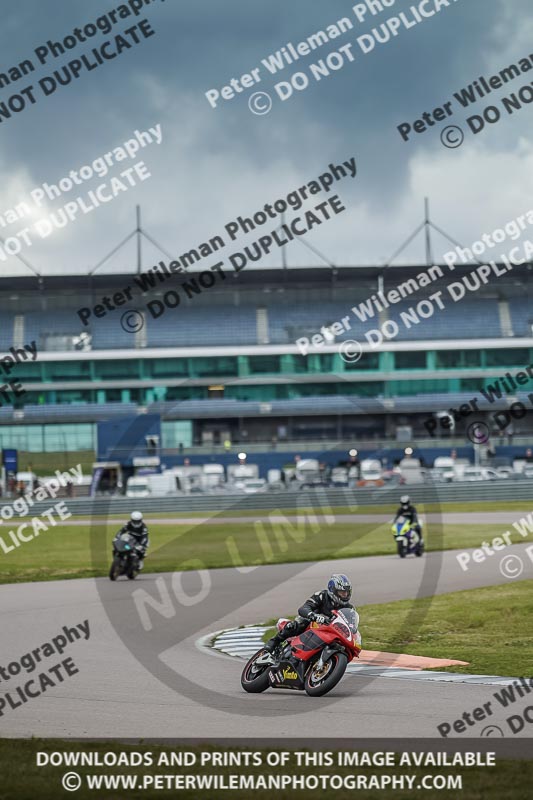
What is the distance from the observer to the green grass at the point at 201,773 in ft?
25.3

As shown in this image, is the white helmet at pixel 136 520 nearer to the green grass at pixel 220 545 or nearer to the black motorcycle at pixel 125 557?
the black motorcycle at pixel 125 557

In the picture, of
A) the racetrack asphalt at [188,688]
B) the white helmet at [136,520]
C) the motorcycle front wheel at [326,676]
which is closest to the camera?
the racetrack asphalt at [188,688]

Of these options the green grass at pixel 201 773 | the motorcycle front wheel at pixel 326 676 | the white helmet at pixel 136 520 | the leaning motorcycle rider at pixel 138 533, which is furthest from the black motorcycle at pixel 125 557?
the green grass at pixel 201 773

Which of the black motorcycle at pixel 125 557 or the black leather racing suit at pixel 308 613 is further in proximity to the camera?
the black motorcycle at pixel 125 557

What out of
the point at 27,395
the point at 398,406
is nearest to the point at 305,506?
the point at 398,406

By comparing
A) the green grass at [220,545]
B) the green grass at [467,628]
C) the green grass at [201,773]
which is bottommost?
the green grass at [220,545]

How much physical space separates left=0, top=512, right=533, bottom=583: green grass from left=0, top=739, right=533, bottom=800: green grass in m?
18.4

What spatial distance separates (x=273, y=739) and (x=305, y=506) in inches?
1781

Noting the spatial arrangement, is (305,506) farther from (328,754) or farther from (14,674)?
(328,754)

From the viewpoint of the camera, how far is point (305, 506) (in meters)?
54.7

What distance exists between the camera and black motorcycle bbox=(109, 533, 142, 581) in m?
25.8

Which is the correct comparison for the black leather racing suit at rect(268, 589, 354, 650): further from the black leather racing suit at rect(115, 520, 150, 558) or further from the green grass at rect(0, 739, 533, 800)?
the black leather racing suit at rect(115, 520, 150, 558)

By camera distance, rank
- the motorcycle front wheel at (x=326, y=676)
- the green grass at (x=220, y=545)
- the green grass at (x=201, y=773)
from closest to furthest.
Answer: the green grass at (x=201, y=773), the motorcycle front wheel at (x=326, y=676), the green grass at (x=220, y=545)

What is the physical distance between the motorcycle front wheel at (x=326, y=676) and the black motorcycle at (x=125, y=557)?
14.3 m
